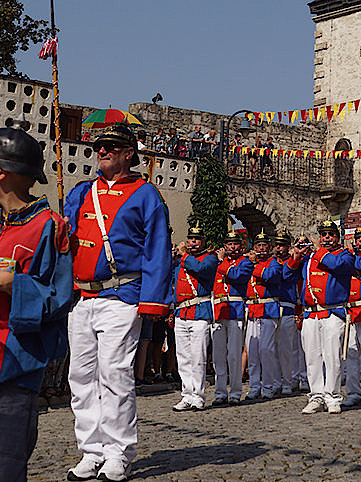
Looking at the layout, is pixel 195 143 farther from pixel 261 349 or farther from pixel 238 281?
pixel 238 281

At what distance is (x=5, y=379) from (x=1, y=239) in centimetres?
60

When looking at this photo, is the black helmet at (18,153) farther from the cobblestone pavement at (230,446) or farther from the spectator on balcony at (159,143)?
the spectator on balcony at (159,143)

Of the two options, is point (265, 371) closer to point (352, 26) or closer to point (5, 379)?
point (5, 379)

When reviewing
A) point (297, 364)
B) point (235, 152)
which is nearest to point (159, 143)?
point (235, 152)

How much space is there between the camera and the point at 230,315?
11250mm

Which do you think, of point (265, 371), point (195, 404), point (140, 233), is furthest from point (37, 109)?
point (140, 233)

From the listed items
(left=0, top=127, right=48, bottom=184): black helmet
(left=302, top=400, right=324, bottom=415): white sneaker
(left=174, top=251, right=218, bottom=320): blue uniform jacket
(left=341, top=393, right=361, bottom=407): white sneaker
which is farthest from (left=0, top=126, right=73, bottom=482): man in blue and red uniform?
(left=341, top=393, right=361, bottom=407): white sneaker

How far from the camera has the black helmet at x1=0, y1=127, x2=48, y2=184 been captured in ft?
12.8

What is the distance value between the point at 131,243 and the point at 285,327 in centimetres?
732

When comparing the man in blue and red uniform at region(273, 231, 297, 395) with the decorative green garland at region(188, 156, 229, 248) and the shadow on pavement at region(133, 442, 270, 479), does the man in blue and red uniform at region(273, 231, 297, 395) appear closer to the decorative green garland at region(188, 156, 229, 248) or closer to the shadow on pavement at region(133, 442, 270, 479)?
the shadow on pavement at region(133, 442, 270, 479)

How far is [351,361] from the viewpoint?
11.0 meters

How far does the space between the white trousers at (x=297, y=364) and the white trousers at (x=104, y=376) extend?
745 centimetres

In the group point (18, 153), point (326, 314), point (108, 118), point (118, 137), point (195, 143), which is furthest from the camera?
point (195, 143)

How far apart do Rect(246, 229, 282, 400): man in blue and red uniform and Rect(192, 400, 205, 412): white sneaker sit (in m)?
1.87
